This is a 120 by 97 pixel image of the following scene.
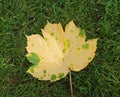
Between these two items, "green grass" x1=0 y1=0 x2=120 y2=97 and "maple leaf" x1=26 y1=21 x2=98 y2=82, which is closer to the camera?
"maple leaf" x1=26 y1=21 x2=98 y2=82

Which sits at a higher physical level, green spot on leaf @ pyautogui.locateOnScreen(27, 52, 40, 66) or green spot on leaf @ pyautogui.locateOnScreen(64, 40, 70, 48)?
green spot on leaf @ pyautogui.locateOnScreen(64, 40, 70, 48)

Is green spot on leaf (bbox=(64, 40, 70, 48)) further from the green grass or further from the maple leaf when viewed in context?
the green grass

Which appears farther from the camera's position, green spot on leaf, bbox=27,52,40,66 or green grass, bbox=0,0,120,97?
green grass, bbox=0,0,120,97

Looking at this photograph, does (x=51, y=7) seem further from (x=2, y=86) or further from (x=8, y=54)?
(x=2, y=86)

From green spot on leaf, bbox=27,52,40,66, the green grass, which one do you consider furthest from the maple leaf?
the green grass

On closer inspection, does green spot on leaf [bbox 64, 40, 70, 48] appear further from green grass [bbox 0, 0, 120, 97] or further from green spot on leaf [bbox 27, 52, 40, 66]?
green grass [bbox 0, 0, 120, 97]

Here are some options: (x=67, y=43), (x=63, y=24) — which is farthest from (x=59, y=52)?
(x=63, y=24)

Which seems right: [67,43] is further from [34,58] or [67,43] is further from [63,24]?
[63,24]
